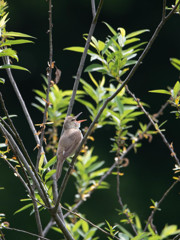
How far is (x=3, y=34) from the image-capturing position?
1.91m

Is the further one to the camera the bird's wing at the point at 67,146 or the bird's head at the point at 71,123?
the bird's wing at the point at 67,146

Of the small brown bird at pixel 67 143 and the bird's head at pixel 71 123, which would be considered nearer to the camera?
the bird's head at pixel 71 123

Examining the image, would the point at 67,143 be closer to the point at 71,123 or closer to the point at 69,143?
the point at 69,143

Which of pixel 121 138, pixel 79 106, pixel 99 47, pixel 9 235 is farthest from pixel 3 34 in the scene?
pixel 9 235

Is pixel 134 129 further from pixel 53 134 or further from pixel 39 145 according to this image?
pixel 39 145

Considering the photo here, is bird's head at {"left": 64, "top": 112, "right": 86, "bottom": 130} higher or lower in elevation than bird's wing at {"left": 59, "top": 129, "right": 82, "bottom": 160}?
higher

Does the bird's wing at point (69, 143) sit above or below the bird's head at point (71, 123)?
below

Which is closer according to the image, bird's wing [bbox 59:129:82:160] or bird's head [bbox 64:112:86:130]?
bird's head [bbox 64:112:86:130]

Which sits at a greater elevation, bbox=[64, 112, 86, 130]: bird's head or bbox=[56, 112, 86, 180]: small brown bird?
bbox=[64, 112, 86, 130]: bird's head

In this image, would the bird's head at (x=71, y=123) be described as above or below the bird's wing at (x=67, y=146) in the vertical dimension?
above

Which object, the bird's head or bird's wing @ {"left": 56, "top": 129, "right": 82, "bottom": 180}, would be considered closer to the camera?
the bird's head

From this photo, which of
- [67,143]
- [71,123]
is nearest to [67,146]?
[67,143]

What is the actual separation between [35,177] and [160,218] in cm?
412

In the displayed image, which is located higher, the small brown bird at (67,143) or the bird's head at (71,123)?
the bird's head at (71,123)
